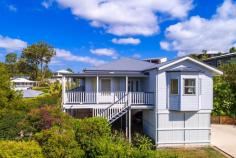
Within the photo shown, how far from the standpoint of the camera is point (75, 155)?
14406 mm

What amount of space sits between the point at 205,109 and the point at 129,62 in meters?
10.6

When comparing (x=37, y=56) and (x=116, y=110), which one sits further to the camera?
(x=37, y=56)

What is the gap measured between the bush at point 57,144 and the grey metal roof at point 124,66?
12002 millimetres

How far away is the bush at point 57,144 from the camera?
14180 mm

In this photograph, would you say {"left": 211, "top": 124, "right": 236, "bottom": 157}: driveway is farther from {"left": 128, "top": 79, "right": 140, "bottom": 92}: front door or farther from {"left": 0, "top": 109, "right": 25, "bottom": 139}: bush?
{"left": 0, "top": 109, "right": 25, "bottom": 139}: bush

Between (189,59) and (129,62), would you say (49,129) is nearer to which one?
(189,59)

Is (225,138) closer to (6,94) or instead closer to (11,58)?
(6,94)

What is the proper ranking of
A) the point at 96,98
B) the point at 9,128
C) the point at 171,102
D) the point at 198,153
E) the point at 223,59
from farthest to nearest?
the point at 223,59
the point at 96,98
the point at 171,102
the point at 198,153
the point at 9,128

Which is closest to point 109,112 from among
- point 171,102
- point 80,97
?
point 80,97

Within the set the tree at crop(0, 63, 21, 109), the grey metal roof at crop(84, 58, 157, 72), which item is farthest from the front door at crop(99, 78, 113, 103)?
the tree at crop(0, 63, 21, 109)

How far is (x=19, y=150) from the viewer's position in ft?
42.7

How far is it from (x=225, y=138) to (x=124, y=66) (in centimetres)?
1143

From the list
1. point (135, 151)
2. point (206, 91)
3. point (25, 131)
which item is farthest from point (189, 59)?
point (25, 131)

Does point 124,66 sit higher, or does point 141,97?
point 124,66
